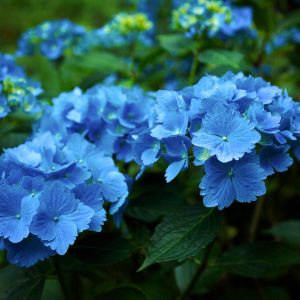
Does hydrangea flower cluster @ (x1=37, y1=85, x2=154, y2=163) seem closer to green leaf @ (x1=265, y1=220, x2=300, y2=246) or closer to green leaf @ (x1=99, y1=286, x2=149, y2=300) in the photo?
green leaf @ (x1=99, y1=286, x2=149, y2=300)

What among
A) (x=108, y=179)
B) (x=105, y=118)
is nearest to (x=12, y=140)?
(x=105, y=118)

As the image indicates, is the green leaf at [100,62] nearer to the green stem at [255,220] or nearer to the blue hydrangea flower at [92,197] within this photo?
the green stem at [255,220]

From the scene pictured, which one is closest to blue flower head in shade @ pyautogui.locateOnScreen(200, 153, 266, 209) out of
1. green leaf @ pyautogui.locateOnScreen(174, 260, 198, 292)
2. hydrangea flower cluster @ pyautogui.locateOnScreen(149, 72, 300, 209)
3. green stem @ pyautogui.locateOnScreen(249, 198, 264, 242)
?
hydrangea flower cluster @ pyautogui.locateOnScreen(149, 72, 300, 209)

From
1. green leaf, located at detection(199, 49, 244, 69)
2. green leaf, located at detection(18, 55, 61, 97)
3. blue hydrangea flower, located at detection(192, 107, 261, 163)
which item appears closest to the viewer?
blue hydrangea flower, located at detection(192, 107, 261, 163)

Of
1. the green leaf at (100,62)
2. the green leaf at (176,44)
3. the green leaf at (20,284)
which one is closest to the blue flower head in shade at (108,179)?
the green leaf at (20,284)

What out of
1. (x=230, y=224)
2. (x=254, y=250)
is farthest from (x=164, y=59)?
(x=254, y=250)

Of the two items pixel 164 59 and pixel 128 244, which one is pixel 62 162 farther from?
pixel 164 59
